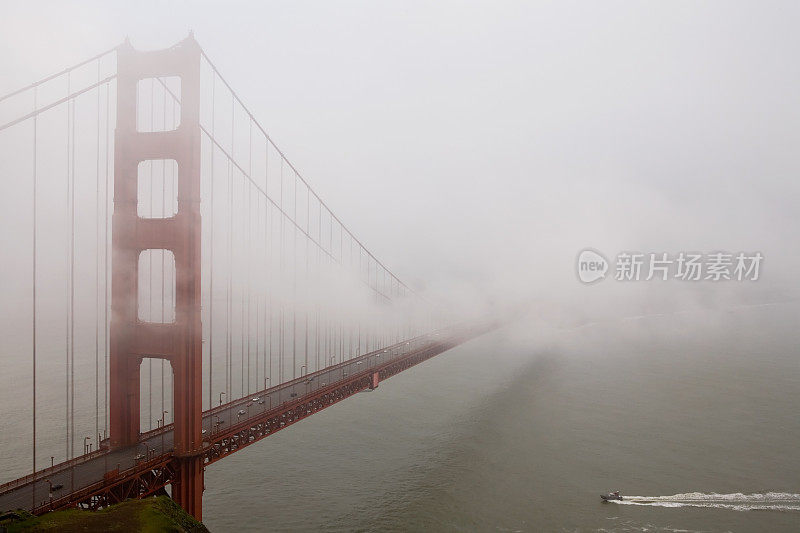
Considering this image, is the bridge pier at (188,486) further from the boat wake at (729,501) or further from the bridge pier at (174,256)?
the boat wake at (729,501)

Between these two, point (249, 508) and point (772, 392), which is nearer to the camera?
point (249, 508)

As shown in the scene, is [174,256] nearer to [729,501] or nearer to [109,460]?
[109,460]

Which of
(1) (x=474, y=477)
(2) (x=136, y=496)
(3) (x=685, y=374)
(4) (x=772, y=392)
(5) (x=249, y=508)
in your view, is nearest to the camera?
(2) (x=136, y=496)

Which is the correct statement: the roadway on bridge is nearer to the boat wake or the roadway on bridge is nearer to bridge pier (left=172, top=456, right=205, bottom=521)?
bridge pier (left=172, top=456, right=205, bottom=521)

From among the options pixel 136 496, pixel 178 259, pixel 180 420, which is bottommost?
pixel 136 496

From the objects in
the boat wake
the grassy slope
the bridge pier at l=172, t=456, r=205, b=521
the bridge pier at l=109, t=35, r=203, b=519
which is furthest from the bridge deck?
the boat wake

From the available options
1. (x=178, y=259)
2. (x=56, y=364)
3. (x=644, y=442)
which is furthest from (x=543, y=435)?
(x=56, y=364)

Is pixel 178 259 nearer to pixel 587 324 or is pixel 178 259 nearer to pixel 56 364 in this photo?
pixel 56 364
